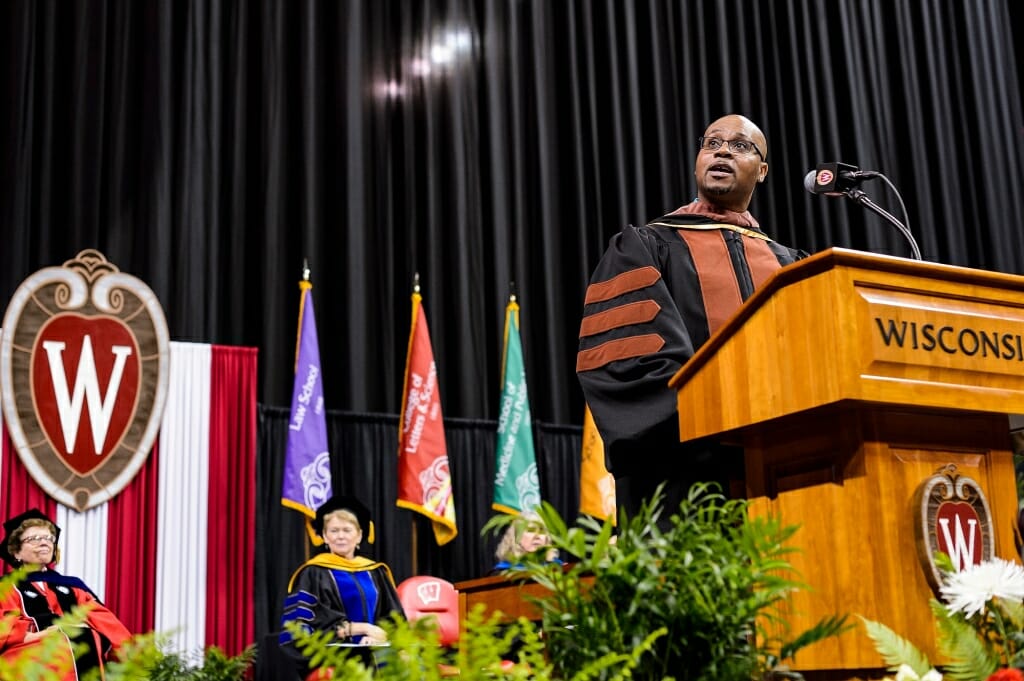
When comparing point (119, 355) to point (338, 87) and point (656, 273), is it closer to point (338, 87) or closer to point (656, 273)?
point (338, 87)

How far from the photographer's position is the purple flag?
22.9 ft

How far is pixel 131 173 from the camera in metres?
7.61

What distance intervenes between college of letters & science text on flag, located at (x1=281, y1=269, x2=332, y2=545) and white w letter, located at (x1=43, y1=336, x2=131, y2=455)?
3.54 ft

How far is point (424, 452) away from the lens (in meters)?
7.40

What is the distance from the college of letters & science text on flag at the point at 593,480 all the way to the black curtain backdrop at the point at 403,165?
0.98 ft

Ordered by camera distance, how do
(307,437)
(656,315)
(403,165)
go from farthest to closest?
(403,165) → (307,437) → (656,315)

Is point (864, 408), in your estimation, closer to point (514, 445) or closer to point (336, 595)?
point (336, 595)

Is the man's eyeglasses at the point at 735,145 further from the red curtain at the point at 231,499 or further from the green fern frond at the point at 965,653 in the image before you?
the red curtain at the point at 231,499

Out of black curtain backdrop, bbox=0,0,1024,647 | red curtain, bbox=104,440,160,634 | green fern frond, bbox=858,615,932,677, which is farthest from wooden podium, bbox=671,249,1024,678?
black curtain backdrop, bbox=0,0,1024,647

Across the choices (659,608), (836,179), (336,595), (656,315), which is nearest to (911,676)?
(659,608)

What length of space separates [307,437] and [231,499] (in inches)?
23.9

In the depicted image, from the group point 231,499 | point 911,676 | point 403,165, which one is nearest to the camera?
point 911,676

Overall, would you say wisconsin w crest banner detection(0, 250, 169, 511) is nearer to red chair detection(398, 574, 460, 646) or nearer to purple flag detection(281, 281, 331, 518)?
purple flag detection(281, 281, 331, 518)

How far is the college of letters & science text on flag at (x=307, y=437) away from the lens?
6.96 metres
